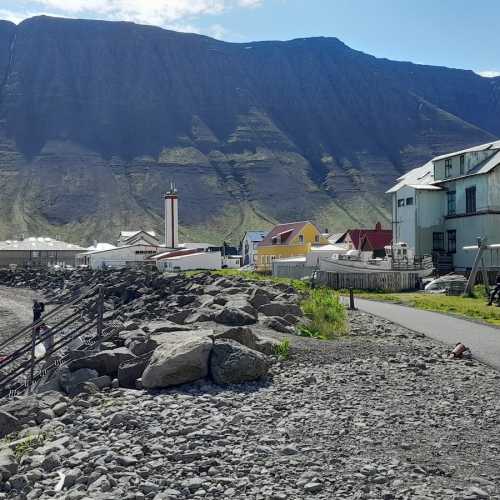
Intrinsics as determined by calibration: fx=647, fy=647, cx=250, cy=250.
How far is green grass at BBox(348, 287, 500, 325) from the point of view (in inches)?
1009

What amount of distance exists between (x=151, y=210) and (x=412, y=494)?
531 feet

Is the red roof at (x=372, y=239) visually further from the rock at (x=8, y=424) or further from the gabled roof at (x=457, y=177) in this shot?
the rock at (x=8, y=424)

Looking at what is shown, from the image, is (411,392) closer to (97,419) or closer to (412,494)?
(412,494)

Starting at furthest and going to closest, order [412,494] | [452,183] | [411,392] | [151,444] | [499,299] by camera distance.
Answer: [452,183]
[499,299]
[411,392]
[151,444]
[412,494]

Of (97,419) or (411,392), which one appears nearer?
(97,419)

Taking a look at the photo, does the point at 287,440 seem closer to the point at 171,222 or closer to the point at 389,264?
the point at 389,264

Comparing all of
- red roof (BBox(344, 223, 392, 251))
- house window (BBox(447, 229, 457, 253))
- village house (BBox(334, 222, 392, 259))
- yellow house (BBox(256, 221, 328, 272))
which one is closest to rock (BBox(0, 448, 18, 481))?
house window (BBox(447, 229, 457, 253))

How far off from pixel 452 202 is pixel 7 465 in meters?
50.6

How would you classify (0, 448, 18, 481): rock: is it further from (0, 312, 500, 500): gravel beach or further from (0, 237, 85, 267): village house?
(0, 237, 85, 267): village house

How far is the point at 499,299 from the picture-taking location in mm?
30250

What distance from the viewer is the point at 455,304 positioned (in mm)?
30453

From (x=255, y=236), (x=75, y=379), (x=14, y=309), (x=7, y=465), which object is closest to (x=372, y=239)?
(x=255, y=236)

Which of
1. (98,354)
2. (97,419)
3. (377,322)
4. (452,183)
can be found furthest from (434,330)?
(452,183)

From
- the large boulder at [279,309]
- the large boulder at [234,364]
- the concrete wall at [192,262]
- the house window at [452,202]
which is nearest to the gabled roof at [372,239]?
the concrete wall at [192,262]
